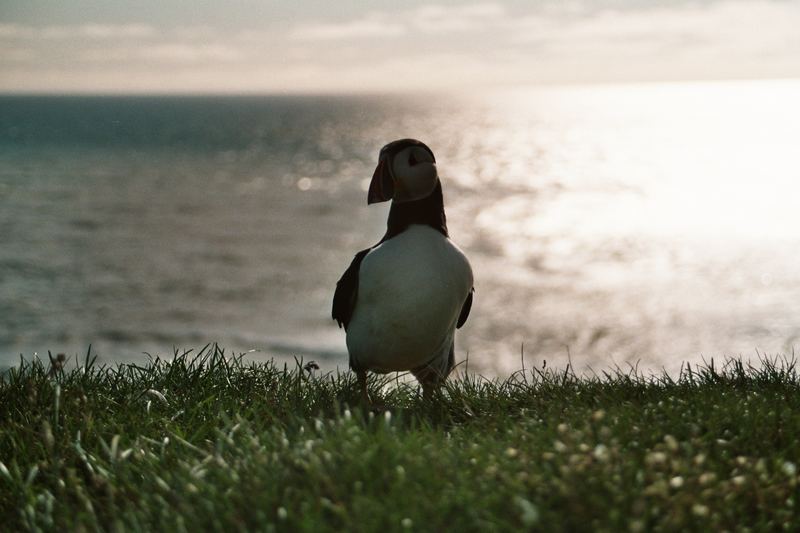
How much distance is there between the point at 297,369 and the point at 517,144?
154145 millimetres

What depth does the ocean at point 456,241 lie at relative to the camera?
42.2 meters

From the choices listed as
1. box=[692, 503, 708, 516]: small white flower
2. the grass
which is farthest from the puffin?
box=[692, 503, 708, 516]: small white flower

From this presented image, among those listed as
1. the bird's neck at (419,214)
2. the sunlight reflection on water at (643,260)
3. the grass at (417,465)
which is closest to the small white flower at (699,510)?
the grass at (417,465)

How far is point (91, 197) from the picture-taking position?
3593 inches

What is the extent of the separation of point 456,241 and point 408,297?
56295 mm

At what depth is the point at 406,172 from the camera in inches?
202

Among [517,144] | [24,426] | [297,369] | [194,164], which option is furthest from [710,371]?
[517,144]

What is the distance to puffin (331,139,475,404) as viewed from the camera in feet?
16.5

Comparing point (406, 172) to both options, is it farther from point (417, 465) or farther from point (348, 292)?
point (417, 465)

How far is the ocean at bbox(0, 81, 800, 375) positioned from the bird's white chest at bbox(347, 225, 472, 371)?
1.38 m

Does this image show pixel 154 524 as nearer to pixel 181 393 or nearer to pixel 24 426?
pixel 24 426

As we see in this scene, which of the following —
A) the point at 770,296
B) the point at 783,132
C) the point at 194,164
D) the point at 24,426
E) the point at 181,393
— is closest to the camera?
the point at 24,426

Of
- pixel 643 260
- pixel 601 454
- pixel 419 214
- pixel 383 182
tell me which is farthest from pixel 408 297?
pixel 643 260

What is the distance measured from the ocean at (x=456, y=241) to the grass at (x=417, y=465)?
883 millimetres
